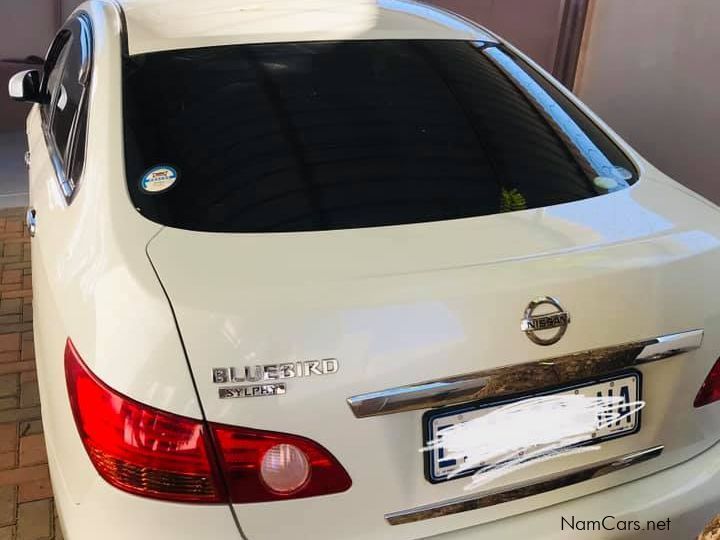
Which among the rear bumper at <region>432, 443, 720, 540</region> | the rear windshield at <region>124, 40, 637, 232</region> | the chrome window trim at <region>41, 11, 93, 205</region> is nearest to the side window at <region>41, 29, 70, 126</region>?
the chrome window trim at <region>41, 11, 93, 205</region>

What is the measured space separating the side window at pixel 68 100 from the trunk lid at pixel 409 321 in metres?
0.60

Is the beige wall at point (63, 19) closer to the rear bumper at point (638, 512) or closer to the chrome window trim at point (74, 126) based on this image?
the chrome window trim at point (74, 126)

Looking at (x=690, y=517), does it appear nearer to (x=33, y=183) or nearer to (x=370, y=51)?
(x=370, y=51)

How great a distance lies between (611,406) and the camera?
1.42 metres

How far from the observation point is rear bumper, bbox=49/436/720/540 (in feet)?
4.07

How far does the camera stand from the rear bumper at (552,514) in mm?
1240

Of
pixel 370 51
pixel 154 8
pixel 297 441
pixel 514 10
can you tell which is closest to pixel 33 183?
pixel 154 8

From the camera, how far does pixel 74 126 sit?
2002mm

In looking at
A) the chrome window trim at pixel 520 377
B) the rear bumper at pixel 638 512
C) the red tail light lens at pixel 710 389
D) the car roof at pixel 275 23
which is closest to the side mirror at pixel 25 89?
the car roof at pixel 275 23

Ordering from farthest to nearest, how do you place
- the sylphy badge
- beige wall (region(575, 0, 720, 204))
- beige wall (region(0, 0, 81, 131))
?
beige wall (region(0, 0, 81, 131))
beige wall (region(575, 0, 720, 204))
the sylphy badge

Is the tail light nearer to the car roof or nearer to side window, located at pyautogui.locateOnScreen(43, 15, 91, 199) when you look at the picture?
side window, located at pyautogui.locateOnScreen(43, 15, 91, 199)

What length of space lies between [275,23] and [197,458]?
4.23ft

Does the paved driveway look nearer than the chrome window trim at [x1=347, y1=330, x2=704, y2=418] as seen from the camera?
No

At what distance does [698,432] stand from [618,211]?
1.65 ft
